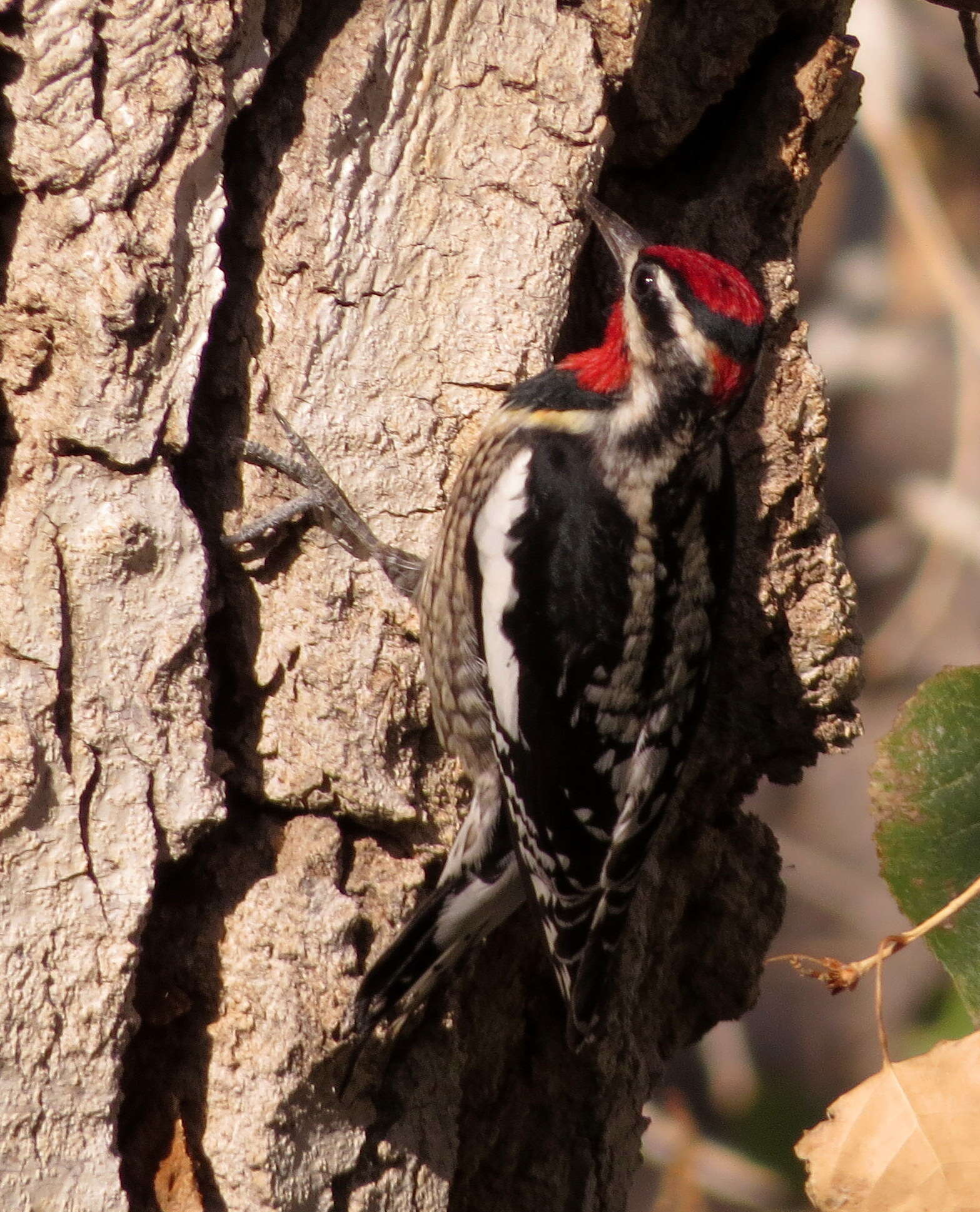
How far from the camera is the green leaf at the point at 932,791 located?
2.08 metres

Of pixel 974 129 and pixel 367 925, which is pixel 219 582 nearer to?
pixel 367 925

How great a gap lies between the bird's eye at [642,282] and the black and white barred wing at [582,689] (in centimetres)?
38

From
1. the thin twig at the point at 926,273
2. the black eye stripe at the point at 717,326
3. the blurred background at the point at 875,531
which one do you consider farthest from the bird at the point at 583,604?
the blurred background at the point at 875,531

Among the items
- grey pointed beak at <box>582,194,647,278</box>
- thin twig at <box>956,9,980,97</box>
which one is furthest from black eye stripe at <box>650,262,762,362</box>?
thin twig at <box>956,9,980,97</box>

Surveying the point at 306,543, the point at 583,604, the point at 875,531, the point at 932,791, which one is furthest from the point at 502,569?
the point at 875,531

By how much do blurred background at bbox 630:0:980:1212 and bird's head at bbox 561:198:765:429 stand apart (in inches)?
131

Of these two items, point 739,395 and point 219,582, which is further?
point 739,395

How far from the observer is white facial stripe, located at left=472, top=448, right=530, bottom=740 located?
2.65 m

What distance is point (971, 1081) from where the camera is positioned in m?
1.94

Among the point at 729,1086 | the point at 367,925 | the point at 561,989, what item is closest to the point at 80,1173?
the point at 367,925

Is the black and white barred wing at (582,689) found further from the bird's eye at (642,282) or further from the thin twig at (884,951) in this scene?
the thin twig at (884,951)

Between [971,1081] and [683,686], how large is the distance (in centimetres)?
94

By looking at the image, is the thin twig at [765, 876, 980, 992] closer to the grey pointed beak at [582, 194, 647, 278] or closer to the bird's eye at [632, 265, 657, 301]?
the bird's eye at [632, 265, 657, 301]

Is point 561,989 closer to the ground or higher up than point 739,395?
closer to the ground
